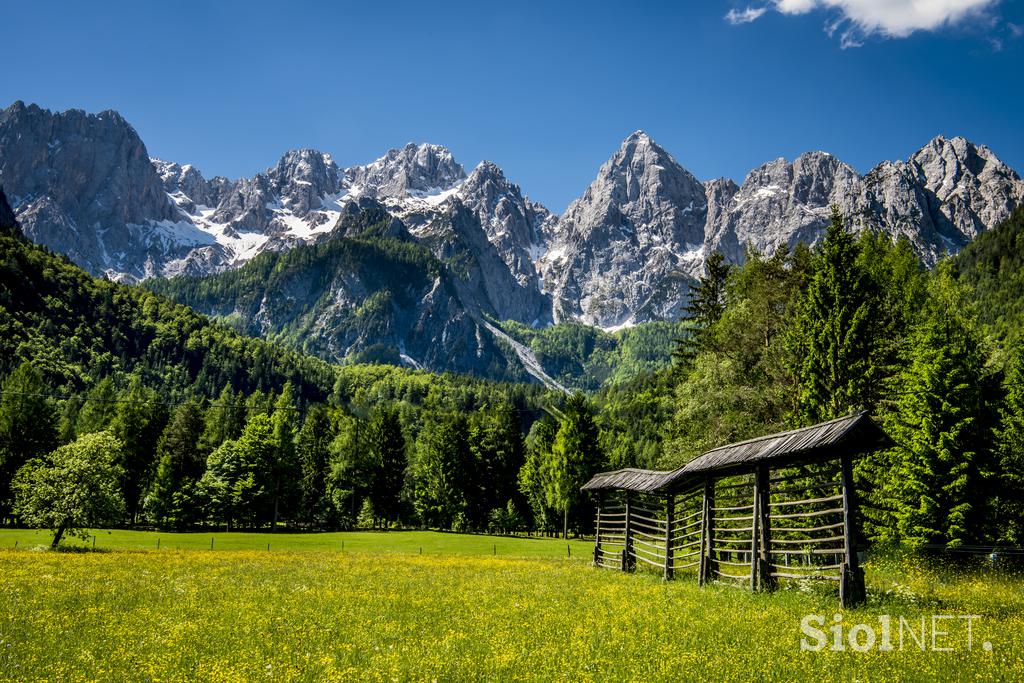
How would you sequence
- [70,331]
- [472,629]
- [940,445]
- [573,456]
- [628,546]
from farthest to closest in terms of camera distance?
[70,331] < [573,456] < [628,546] < [940,445] < [472,629]

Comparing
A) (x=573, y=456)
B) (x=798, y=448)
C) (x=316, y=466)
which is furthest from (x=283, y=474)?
(x=798, y=448)

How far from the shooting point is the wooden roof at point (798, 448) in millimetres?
16188

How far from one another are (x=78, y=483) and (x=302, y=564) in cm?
1978

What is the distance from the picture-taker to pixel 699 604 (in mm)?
17672

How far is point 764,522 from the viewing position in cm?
2022

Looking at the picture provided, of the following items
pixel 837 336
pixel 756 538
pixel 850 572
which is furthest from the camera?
pixel 837 336

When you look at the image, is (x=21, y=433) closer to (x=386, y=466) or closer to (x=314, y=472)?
(x=314, y=472)

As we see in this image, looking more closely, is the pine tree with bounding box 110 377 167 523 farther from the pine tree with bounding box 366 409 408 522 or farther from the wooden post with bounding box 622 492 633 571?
the wooden post with bounding box 622 492 633 571

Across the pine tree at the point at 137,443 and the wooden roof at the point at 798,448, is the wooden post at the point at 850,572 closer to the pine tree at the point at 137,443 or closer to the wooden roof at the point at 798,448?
the wooden roof at the point at 798,448

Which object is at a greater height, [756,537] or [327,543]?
[756,537]

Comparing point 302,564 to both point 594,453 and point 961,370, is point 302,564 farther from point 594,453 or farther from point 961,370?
point 594,453

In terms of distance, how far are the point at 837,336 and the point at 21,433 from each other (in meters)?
86.7

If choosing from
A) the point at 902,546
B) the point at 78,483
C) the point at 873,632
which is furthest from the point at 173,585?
the point at 902,546

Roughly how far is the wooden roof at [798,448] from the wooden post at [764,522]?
17.8 inches
